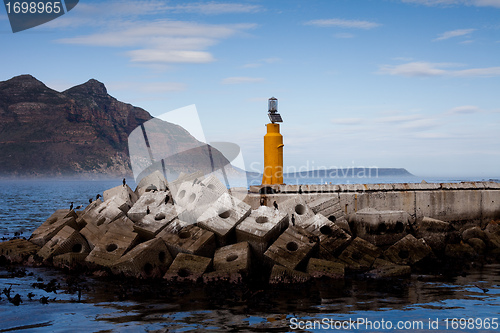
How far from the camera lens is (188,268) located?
8.40m

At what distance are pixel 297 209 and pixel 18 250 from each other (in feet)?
22.2

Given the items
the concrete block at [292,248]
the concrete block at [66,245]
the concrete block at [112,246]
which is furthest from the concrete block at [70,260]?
the concrete block at [292,248]

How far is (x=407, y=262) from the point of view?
31.8 ft

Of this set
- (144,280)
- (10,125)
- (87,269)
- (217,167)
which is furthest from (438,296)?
(10,125)

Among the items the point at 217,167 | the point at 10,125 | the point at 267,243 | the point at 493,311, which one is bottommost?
the point at 493,311

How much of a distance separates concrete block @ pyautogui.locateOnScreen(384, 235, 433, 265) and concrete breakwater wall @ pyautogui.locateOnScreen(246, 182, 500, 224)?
1.70 m

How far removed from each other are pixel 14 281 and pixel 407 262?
7.96 metres

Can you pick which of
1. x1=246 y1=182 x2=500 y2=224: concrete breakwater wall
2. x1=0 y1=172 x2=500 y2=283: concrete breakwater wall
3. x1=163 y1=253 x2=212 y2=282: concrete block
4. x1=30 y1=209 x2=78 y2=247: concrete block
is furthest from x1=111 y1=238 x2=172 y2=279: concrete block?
x1=30 y1=209 x2=78 y2=247: concrete block

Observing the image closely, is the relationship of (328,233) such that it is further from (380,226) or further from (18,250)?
(18,250)

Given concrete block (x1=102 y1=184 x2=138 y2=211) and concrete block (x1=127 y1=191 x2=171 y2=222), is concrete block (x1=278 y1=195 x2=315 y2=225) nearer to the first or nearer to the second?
concrete block (x1=127 y1=191 x2=171 y2=222)

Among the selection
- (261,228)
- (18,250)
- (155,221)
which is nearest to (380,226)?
(261,228)

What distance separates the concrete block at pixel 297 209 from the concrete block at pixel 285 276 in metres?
2.27

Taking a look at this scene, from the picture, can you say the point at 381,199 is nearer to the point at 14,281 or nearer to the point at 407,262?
the point at 407,262

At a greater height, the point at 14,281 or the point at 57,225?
the point at 57,225
